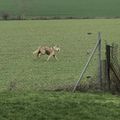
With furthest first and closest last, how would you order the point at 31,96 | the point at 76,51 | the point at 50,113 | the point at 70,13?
1. the point at 70,13
2. the point at 76,51
3. the point at 31,96
4. the point at 50,113

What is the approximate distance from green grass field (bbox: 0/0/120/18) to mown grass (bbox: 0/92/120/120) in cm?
6117

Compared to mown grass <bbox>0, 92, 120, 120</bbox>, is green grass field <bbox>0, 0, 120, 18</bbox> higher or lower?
higher

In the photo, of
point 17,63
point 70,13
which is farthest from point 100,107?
point 70,13

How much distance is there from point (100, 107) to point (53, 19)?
59525 millimetres

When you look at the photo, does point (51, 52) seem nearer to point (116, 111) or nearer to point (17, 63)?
point (17, 63)

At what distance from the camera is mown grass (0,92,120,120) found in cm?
980

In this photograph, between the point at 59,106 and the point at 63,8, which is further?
the point at 63,8

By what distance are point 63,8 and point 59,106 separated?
72495 mm

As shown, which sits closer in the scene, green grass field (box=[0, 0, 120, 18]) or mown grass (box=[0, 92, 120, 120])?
mown grass (box=[0, 92, 120, 120])

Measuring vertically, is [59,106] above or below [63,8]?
below

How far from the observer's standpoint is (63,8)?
8250cm

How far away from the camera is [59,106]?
34.8 ft

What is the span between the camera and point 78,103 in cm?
1091

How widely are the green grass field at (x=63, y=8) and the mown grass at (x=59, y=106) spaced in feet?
201
